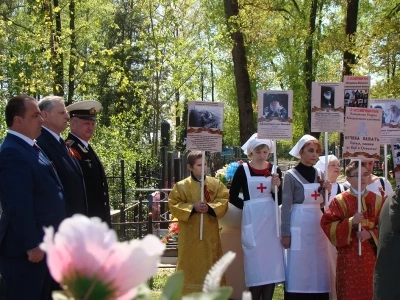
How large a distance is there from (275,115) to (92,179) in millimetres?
2407

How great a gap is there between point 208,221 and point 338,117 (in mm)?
1811

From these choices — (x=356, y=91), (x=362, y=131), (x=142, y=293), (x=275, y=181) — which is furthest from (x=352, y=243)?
(x=142, y=293)

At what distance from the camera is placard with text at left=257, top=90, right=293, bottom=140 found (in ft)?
21.8

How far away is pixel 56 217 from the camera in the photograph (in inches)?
169

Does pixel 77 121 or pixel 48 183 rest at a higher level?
pixel 77 121

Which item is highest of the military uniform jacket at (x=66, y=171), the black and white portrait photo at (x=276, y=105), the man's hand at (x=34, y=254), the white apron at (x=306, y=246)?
the black and white portrait photo at (x=276, y=105)

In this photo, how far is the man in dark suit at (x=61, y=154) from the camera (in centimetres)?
469

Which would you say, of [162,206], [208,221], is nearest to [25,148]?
[208,221]

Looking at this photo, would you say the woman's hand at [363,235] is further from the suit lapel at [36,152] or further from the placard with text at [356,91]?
the suit lapel at [36,152]

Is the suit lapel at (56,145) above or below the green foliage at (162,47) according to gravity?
below

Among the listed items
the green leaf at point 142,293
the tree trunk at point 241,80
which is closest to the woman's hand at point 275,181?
the green leaf at point 142,293

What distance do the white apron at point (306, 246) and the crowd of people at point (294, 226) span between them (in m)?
0.01

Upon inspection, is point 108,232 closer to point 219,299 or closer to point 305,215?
point 219,299

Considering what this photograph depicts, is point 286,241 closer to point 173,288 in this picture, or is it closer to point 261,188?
point 261,188
